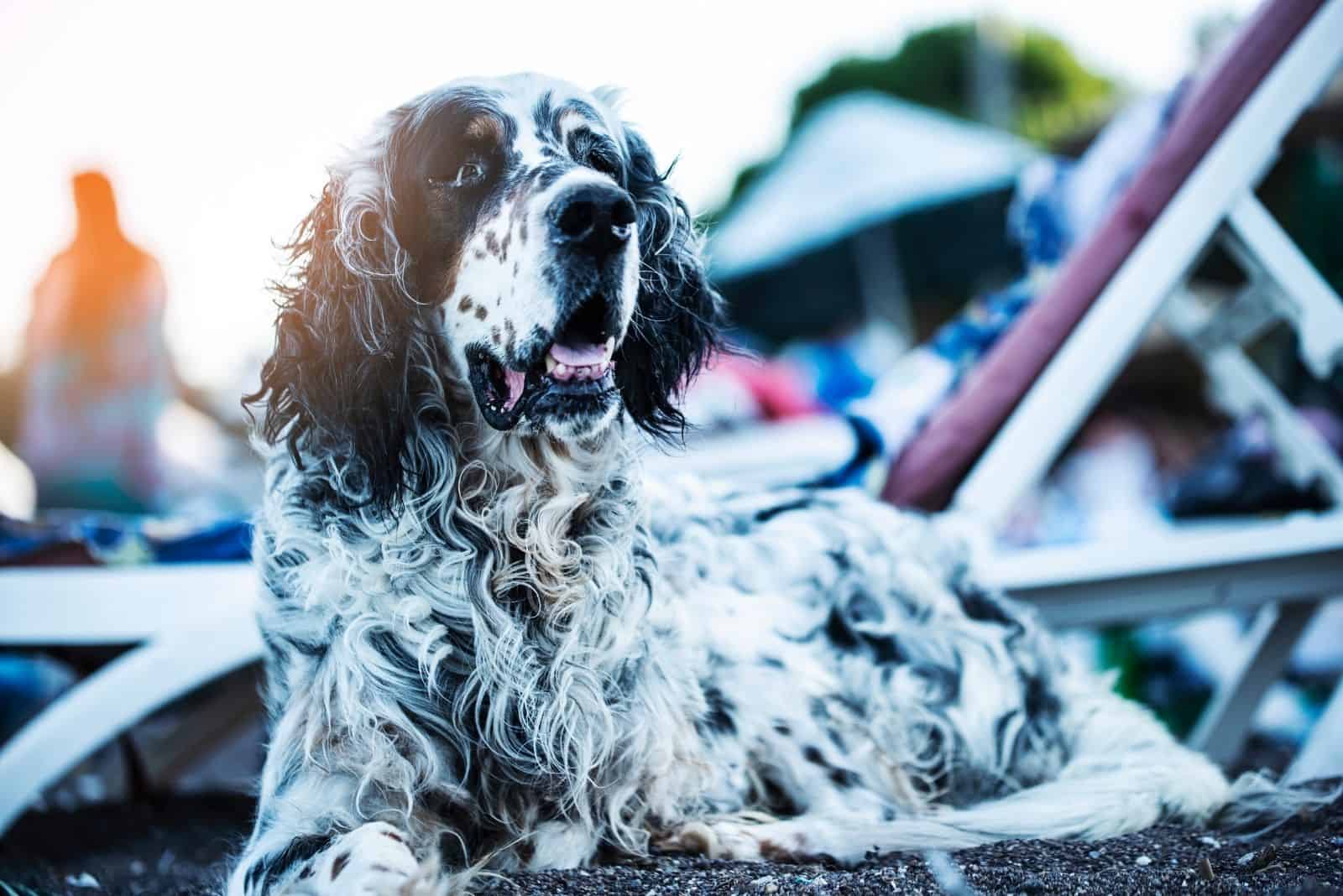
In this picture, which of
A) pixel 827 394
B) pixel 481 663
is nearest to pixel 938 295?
pixel 827 394

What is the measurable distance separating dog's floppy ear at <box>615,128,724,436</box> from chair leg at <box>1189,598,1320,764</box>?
197 cm

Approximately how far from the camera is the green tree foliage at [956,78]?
3369 cm

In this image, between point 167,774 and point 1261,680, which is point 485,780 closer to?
point 167,774

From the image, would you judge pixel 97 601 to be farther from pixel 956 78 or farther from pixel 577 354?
pixel 956 78

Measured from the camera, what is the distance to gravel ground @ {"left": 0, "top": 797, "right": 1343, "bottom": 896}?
64.1 inches

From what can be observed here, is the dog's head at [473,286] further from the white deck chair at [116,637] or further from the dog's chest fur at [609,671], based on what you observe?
the white deck chair at [116,637]

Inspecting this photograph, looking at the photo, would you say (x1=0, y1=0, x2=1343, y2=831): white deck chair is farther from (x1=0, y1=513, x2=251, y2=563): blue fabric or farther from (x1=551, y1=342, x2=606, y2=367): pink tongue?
(x1=551, y1=342, x2=606, y2=367): pink tongue

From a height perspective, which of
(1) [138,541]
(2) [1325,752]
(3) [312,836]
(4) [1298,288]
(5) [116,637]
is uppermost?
(4) [1298,288]

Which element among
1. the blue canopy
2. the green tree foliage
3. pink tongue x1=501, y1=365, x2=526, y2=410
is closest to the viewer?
pink tongue x1=501, y1=365, x2=526, y2=410

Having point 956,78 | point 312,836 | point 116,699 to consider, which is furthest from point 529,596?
point 956,78

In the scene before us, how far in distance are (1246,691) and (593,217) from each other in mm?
2567

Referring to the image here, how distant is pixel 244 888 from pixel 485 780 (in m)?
0.39

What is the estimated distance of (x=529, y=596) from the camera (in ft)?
6.17

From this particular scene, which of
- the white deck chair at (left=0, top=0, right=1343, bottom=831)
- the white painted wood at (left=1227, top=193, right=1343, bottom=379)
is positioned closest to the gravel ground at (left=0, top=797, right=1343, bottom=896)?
the white deck chair at (left=0, top=0, right=1343, bottom=831)
